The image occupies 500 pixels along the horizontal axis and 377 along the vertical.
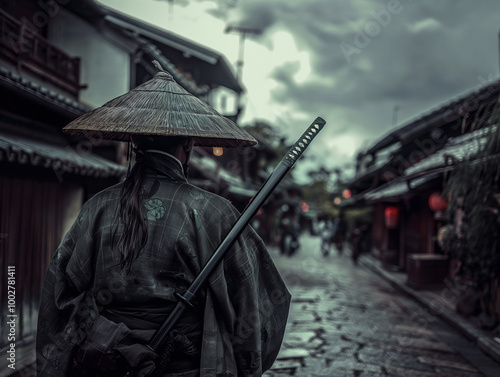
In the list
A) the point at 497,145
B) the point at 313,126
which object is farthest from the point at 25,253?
the point at 497,145

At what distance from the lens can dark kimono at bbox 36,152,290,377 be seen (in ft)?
7.52

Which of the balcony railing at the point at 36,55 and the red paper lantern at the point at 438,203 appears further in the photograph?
the red paper lantern at the point at 438,203

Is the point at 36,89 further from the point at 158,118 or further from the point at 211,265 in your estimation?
the point at 211,265

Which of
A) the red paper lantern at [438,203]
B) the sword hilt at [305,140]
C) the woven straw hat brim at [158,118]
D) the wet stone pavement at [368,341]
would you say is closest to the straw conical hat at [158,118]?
the woven straw hat brim at [158,118]

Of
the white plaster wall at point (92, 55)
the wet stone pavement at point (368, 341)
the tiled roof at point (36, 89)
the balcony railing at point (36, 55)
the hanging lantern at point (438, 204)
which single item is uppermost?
the white plaster wall at point (92, 55)

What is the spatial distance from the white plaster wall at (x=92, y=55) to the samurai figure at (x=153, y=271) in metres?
8.88

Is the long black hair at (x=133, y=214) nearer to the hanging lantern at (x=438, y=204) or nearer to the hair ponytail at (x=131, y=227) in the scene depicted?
the hair ponytail at (x=131, y=227)

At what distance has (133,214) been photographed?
2.31m

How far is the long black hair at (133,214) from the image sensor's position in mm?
2293

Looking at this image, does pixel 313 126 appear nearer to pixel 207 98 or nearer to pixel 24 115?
pixel 24 115

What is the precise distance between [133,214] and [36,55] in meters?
7.07

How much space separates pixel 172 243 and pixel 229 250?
0.32m

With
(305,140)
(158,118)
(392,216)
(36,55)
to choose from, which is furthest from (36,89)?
(392,216)

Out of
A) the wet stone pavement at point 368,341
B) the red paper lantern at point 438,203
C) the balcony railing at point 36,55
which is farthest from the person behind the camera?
the red paper lantern at point 438,203
